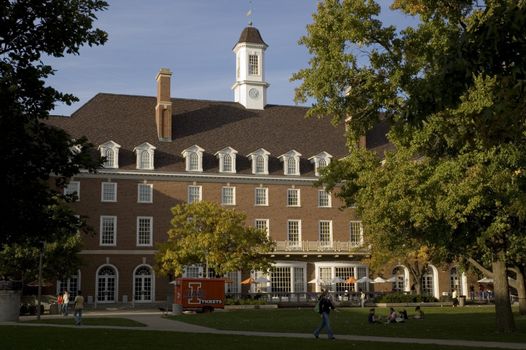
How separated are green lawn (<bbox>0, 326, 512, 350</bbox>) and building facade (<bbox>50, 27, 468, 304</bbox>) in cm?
3354

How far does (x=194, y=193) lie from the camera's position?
59.1 metres

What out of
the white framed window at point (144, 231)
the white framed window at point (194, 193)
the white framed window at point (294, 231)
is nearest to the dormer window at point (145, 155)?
the white framed window at point (194, 193)

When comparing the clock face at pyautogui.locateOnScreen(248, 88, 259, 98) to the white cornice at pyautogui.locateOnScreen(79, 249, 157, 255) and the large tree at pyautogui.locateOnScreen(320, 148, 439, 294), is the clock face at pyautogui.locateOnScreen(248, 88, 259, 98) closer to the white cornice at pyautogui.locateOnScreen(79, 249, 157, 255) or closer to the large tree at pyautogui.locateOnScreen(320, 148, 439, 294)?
the white cornice at pyautogui.locateOnScreen(79, 249, 157, 255)

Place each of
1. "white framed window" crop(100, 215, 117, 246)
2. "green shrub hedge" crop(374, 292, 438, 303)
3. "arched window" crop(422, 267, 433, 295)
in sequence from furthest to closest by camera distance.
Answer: "arched window" crop(422, 267, 433, 295) → "white framed window" crop(100, 215, 117, 246) → "green shrub hedge" crop(374, 292, 438, 303)

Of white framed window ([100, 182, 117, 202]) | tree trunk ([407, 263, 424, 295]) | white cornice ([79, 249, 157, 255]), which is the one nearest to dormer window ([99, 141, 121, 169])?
white framed window ([100, 182, 117, 202])

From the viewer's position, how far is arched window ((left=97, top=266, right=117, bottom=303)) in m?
55.3

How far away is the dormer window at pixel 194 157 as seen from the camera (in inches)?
2329

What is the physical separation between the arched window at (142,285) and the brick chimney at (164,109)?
1137 centimetres

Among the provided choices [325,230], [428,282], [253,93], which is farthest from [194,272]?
[428,282]

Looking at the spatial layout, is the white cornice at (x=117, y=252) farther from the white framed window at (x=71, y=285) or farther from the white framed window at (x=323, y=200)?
the white framed window at (x=323, y=200)

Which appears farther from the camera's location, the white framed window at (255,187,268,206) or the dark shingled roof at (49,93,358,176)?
the white framed window at (255,187,268,206)

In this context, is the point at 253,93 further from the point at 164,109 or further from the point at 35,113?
the point at 35,113

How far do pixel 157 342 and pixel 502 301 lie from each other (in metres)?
11.9

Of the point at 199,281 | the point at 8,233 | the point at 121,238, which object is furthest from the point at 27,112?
the point at 121,238
